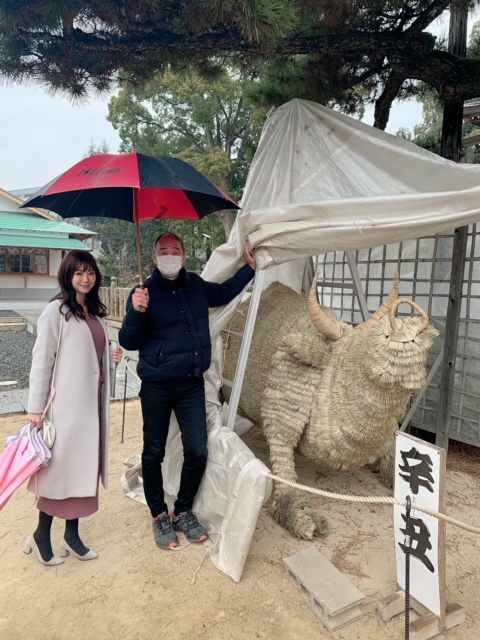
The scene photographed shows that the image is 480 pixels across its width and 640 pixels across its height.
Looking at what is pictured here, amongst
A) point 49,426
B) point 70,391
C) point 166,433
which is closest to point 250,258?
point 166,433

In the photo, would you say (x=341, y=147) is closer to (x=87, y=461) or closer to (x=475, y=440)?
(x=475, y=440)

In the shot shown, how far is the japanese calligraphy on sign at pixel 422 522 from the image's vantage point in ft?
6.55

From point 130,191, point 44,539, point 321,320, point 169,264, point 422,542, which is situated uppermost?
point 130,191

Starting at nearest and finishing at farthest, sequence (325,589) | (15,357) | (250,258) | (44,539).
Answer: (325,589), (44,539), (250,258), (15,357)

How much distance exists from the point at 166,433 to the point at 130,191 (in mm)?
1595

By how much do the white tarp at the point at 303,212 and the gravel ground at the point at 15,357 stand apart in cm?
444

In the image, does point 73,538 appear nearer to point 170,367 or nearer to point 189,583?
point 189,583

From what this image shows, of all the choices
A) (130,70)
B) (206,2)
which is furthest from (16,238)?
(206,2)

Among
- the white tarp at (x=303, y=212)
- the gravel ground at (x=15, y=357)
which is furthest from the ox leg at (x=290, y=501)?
the gravel ground at (x=15, y=357)

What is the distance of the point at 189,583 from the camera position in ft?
7.93

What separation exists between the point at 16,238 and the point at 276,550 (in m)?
16.6

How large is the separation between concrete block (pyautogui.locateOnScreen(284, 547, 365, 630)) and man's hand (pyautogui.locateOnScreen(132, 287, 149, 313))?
1559 millimetres

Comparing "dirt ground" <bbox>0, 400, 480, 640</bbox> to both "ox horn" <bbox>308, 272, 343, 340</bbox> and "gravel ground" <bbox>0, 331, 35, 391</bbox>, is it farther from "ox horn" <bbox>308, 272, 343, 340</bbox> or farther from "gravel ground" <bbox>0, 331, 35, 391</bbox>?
"gravel ground" <bbox>0, 331, 35, 391</bbox>

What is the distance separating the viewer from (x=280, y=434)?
3.06 metres
